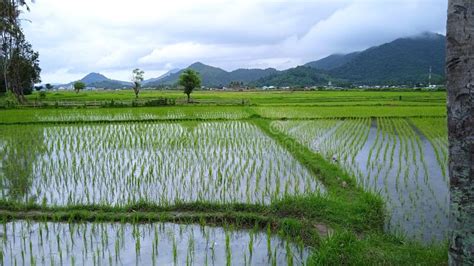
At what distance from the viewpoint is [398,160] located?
9.50 meters

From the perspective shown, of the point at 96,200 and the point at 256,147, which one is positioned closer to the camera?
the point at 96,200

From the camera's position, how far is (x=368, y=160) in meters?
9.41

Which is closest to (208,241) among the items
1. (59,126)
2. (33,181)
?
(33,181)

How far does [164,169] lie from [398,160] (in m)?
5.75

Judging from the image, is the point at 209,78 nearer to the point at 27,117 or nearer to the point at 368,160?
the point at 27,117

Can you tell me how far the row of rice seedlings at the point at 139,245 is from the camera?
438 cm

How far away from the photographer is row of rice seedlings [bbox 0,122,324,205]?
677 cm

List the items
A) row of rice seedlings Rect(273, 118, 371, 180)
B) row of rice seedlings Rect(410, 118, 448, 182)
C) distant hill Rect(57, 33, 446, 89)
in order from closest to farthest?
row of rice seedlings Rect(410, 118, 448, 182), row of rice seedlings Rect(273, 118, 371, 180), distant hill Rect(57, 33, 446, 89)

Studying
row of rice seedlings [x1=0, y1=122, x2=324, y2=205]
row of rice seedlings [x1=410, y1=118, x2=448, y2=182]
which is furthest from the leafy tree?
row of rice seedlings [x1=410, y1=118, x2=448, y2=182]

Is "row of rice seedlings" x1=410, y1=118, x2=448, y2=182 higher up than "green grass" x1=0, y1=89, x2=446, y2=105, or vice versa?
"green grass" x1=0, y1=89, x2=446, y2=105

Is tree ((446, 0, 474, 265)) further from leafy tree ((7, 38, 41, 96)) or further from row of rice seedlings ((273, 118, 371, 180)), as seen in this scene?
leafy tree ((7, 38, 41, 96))

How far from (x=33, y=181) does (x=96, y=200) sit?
216cm

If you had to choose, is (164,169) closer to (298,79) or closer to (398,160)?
(398,160)

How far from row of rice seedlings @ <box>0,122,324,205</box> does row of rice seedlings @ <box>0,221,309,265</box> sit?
906 mm
